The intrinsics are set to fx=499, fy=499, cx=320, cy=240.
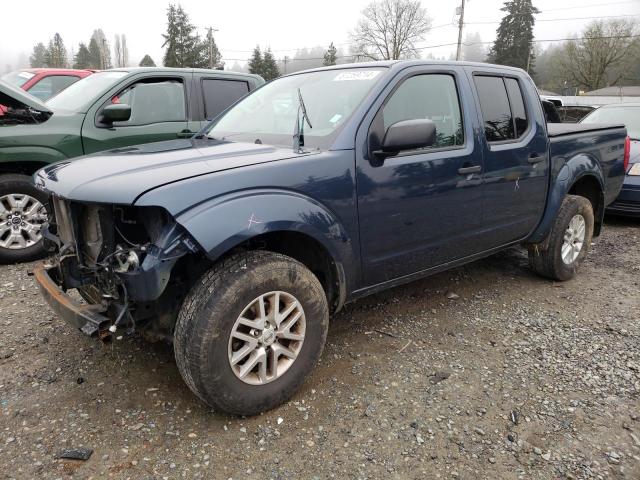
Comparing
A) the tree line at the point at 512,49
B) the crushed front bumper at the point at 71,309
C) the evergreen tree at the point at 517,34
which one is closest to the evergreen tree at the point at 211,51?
the tree line at the point at 512,49

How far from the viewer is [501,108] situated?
12.6ft

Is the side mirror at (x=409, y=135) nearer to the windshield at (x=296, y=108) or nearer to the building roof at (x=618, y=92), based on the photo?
the windshield at (x=296, y=108)

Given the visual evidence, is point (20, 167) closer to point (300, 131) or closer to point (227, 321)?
point (300, 131)

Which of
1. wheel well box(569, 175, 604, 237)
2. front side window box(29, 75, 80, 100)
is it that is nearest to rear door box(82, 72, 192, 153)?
front side window box(29, 75, 80, 100)

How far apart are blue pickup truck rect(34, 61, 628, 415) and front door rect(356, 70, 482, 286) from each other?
0.03ft

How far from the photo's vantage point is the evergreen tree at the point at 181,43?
163 ft

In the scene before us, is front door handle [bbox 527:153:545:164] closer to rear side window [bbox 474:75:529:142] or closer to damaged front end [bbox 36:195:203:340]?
rear side window [bbox 474:75:529:142]

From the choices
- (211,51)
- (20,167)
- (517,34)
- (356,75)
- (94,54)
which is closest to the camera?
(356,75)

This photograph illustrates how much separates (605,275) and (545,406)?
2718mm

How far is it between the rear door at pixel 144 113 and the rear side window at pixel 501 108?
287 centimetres

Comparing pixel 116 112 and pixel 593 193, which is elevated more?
pixel 116 112

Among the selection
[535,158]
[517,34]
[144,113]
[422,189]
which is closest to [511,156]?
[535,158]

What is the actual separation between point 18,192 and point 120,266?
301cm

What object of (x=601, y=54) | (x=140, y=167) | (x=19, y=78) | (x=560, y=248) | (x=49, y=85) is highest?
(x=601, y=54)
